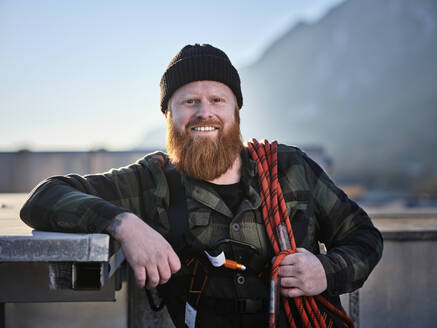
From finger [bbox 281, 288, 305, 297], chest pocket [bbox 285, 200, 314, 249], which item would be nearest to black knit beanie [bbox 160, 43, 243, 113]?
chest pocket [bbox 285, 200, 314, 249]

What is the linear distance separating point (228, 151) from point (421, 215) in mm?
3470

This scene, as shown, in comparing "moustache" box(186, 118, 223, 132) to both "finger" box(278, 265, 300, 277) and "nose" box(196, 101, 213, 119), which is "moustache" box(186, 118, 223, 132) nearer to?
"nose" box(196, 101, 213, 119)

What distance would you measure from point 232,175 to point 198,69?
671 millimetres

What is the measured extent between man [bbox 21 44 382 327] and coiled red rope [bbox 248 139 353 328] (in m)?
0.05

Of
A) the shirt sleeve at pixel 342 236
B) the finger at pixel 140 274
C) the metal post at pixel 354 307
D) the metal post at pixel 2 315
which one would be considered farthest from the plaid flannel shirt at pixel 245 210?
the metal post at pixel 2 315

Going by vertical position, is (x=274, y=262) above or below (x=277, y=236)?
below

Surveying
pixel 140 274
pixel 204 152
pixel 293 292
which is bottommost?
pixel 293 292

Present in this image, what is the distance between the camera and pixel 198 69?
203 cm

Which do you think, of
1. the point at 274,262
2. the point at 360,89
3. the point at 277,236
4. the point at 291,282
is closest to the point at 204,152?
the point at 277,236

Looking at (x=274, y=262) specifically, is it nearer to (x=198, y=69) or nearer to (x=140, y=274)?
(x=140, y=274)

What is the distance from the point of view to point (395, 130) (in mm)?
71688

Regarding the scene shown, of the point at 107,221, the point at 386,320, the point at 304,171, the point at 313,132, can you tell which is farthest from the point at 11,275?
the point at 313,132

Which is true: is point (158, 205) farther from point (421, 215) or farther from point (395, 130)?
point (395, 130)

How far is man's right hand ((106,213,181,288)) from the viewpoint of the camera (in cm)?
140
